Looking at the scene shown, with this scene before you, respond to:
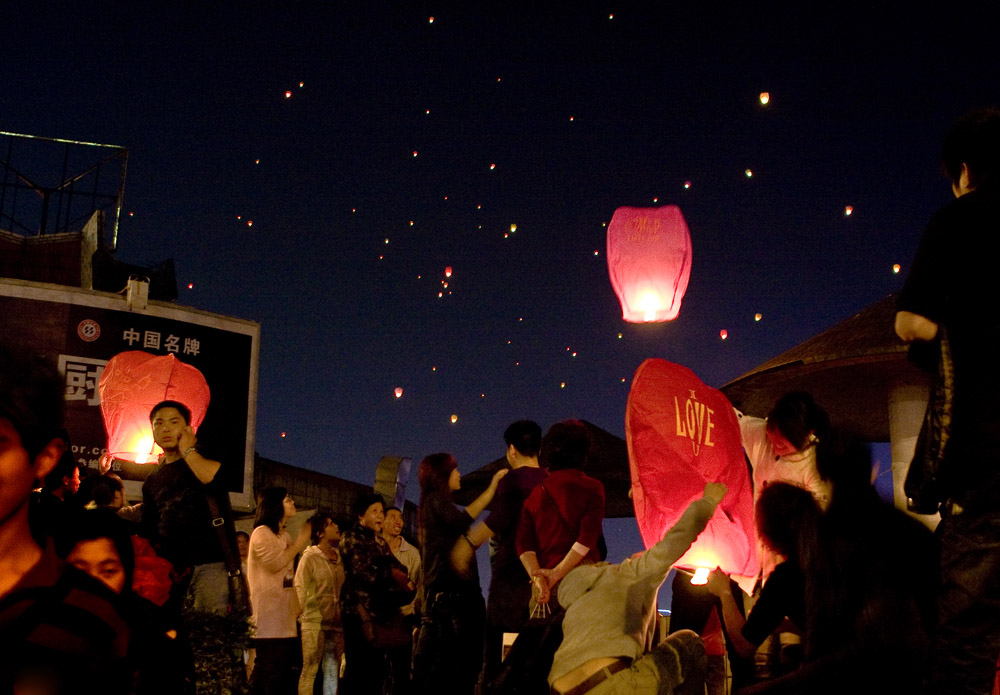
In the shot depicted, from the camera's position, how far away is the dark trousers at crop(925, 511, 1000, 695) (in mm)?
2270

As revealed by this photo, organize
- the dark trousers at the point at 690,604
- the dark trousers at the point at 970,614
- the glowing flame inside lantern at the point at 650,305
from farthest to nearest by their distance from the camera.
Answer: the glowing flame inside lantern at the point at 650,305, the dark trousers at the point at 690,604, the dark trousers at the point at 970,614

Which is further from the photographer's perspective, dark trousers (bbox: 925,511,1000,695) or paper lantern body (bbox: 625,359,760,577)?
paper lantern body (bbox: 625,359,760,577)

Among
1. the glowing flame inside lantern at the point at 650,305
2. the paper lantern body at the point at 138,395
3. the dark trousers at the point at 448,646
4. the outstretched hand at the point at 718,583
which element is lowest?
the dark trousers at the point at 448,646

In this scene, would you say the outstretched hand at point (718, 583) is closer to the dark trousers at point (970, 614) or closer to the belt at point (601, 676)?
the belt at point (601, 676)

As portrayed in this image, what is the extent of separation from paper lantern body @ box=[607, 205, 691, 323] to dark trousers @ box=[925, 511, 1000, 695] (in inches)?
193

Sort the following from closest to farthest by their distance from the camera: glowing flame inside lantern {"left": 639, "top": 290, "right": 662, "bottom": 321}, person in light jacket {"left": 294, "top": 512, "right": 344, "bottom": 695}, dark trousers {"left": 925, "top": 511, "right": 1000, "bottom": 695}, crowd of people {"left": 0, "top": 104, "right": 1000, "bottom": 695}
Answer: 1. crowd of people {"left": 0, "top": 104, "right": 1000, "bottom": 695}
2. dark trousers {"left": 925, "top": 511, "right": 1000, "bottom": 695}
3. person in light jacket {"left": 294, "top": 512, "right": 344, "bottom": 695}
4. glowing flame inside lantern {"left": 639, "top": 290, "right": 662, "bottom": 321}

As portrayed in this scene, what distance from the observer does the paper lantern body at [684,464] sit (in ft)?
14.5

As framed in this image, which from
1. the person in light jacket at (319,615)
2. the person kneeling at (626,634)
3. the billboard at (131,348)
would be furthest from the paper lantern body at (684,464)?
the billboard at (131,348)

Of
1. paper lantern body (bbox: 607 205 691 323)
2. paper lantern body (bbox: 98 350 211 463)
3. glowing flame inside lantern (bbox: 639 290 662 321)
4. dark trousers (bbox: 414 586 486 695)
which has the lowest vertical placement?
dark trousers (bbox: 414 586 486 695)

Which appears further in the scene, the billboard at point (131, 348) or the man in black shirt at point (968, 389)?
the billboard at point (131, 348)

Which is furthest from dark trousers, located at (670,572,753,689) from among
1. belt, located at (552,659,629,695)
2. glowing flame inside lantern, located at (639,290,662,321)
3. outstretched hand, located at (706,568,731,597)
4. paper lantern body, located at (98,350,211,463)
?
paper lantern body, located at (98,350,211,463)

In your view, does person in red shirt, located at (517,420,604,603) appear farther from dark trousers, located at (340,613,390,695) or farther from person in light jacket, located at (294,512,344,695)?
person in light jacket, located at (294,512,344,695)

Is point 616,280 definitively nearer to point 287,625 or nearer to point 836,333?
point 836,333

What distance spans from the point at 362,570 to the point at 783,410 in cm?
316
